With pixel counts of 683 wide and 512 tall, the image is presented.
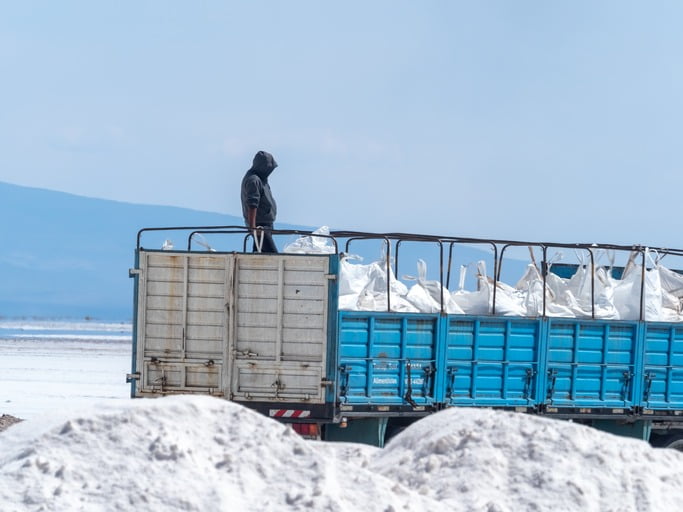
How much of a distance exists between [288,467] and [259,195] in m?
6.13

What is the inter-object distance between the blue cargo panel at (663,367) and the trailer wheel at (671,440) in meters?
0.41

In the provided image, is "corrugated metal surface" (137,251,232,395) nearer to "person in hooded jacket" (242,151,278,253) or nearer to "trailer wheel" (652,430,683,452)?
"person in hooded jacket" (242,151,278,253)

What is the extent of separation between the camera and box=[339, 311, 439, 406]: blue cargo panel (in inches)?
455

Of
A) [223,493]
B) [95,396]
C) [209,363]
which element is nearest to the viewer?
[223,493]

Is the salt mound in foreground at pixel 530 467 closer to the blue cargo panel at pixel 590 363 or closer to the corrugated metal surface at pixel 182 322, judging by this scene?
the corrugated metal surface at pixel 182 322

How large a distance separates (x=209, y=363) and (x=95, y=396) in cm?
1420

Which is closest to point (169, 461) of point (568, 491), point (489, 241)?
point (568, 491)

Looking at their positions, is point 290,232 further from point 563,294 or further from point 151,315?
point 563,294

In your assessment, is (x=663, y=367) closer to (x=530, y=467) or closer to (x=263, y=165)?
(x=263, y=165)

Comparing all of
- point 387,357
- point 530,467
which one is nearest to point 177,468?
point 530,467

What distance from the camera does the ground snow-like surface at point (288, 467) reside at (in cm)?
723

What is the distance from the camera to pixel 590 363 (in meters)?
12.9

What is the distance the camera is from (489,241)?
12.7 metres

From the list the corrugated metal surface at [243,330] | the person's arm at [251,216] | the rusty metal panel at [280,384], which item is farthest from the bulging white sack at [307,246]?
the rusty metal panel at [280,384]
